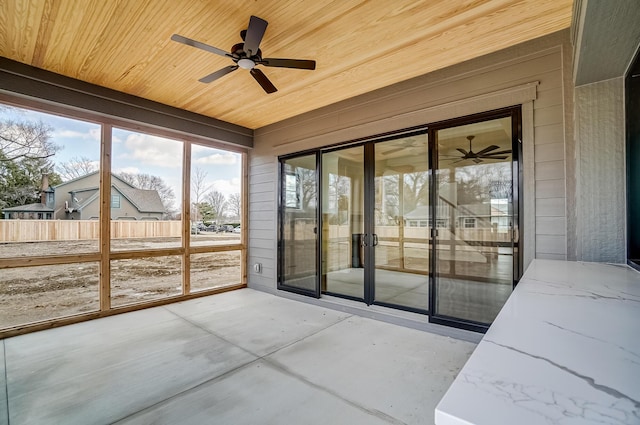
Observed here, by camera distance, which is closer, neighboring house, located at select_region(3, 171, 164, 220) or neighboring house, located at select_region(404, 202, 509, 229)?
neighboring house, located at select_region(404, 202, 509, 229)

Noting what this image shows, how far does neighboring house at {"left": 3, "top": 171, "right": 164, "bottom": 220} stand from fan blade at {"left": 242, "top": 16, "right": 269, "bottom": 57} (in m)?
2.96

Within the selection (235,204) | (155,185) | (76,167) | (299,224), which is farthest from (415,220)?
(76,167)

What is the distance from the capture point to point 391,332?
352cm

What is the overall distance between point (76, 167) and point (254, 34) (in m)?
3.22

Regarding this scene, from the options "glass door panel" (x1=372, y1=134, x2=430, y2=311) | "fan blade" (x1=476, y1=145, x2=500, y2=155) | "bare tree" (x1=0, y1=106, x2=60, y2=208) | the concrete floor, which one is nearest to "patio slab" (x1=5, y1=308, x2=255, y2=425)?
the concrete floor

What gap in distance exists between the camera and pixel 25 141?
3.61 m

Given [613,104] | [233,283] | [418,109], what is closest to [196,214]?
[233,283]

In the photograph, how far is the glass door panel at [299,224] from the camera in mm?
4871

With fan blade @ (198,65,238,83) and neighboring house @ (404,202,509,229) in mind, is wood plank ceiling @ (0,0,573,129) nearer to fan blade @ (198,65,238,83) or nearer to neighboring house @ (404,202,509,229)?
fan blade @ (198,65,238,83)

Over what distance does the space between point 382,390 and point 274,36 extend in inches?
129

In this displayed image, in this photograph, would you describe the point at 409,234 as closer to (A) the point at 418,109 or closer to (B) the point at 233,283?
(A) the point at 418,109

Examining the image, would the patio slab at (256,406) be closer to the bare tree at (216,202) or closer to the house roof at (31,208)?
the house roof at (31,208)

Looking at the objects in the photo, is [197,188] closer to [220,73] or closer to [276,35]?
[220,73]

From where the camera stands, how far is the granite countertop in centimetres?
43
